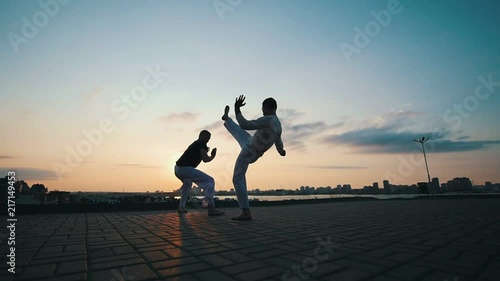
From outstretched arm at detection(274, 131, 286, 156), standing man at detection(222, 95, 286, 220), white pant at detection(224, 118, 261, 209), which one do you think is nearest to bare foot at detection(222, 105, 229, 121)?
standing man at detection(222, 95, 286, 220)

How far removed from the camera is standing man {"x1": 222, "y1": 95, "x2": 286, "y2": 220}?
457 centimetres

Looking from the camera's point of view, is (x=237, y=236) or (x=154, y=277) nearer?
(x=154, y=277)

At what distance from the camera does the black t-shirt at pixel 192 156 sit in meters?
6.28

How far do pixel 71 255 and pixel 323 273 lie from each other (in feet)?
7.55

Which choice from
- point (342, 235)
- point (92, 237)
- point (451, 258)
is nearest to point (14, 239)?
point (92, 237)

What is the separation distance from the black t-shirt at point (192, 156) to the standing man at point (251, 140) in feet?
4.92

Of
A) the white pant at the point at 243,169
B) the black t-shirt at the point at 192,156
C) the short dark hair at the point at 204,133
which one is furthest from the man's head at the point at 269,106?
the black t-shirt at the point at 192,156

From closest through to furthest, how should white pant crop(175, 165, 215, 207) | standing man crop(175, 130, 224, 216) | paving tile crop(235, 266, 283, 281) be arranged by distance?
paving tile crop(235, 266, 283, 281) → white pant crop(175, 165, 215, 207) → standing man crop(175, 130, 224, 216)

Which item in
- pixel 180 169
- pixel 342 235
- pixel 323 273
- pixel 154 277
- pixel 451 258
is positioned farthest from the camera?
pixel 180 169

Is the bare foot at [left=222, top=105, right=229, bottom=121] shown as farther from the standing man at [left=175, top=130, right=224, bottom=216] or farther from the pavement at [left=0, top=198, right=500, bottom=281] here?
the pavement at [left=0, top=198, right=500, bottom=281]

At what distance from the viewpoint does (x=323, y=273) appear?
1725 millimetres

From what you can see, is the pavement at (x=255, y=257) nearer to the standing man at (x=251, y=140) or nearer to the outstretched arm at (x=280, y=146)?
the standing man at (x=251, y=140)

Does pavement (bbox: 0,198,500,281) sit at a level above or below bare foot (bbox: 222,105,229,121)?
below

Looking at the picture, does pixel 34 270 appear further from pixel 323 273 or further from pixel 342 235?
pixel 342 235
